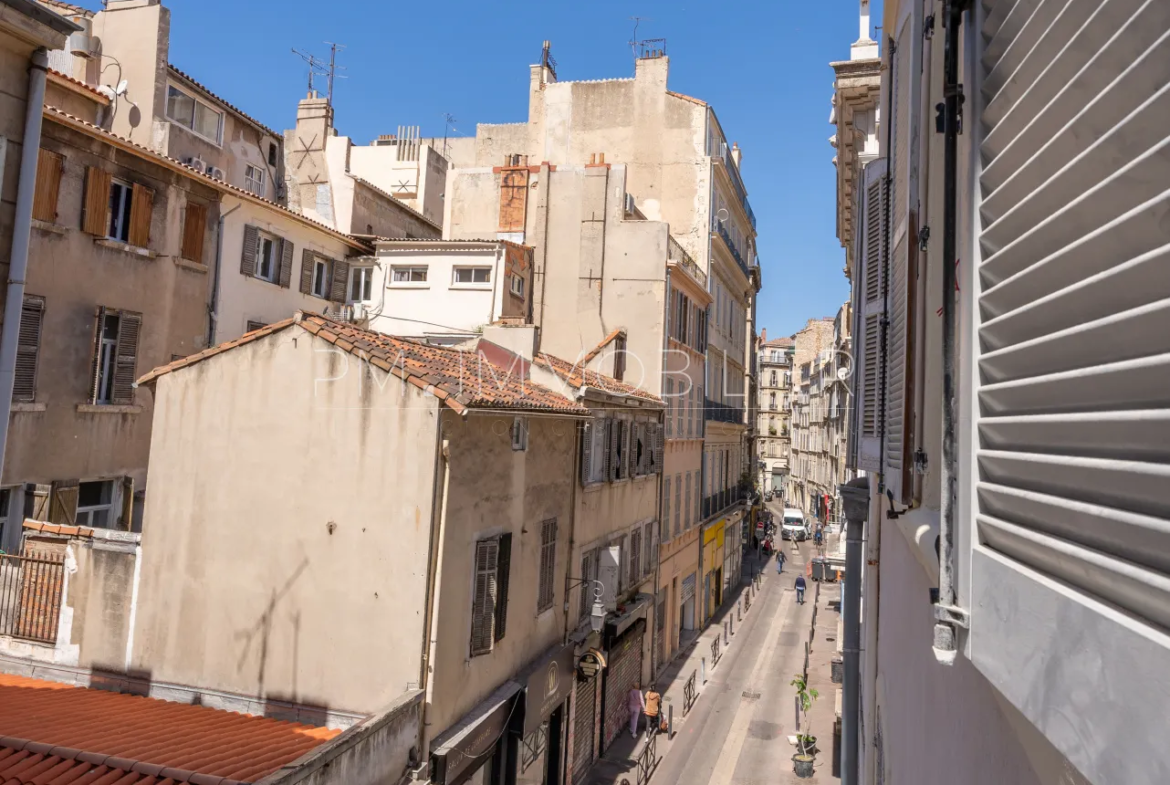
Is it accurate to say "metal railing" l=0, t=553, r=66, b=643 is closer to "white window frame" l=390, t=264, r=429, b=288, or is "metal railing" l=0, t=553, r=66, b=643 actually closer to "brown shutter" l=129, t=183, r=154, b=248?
"brown shutter" l=129, t=183, r=154, b=248

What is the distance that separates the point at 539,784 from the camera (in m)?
14.5

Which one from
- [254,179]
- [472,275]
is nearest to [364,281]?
[472,275]

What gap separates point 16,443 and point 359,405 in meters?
7.65

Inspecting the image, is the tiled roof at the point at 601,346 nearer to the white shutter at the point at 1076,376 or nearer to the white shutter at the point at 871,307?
the white shutter at the point at 871,307

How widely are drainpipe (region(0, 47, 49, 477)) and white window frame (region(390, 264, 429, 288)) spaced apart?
15.2 metres

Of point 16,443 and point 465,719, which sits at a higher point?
point 16,443

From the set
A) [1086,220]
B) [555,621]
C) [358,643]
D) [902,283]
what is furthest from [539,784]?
[1086,220]

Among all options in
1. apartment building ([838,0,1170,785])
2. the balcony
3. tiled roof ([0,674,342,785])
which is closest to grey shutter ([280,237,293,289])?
tiled roof ([0,674,342,785])

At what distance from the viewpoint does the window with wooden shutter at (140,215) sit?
1608 centimetres

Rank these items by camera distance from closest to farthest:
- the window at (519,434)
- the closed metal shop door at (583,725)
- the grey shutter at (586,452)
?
the window at (519,434) → the grey shutter at (586,452) → the closed metal shop door at (583,725)

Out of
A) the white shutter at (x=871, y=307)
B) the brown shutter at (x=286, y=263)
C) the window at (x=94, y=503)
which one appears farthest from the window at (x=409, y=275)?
the white shutter at (x=871, y=307)

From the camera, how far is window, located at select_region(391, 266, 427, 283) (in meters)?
22.3

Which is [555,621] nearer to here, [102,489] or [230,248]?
[102,489]

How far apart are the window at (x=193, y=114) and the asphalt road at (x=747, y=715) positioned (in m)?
20.3
